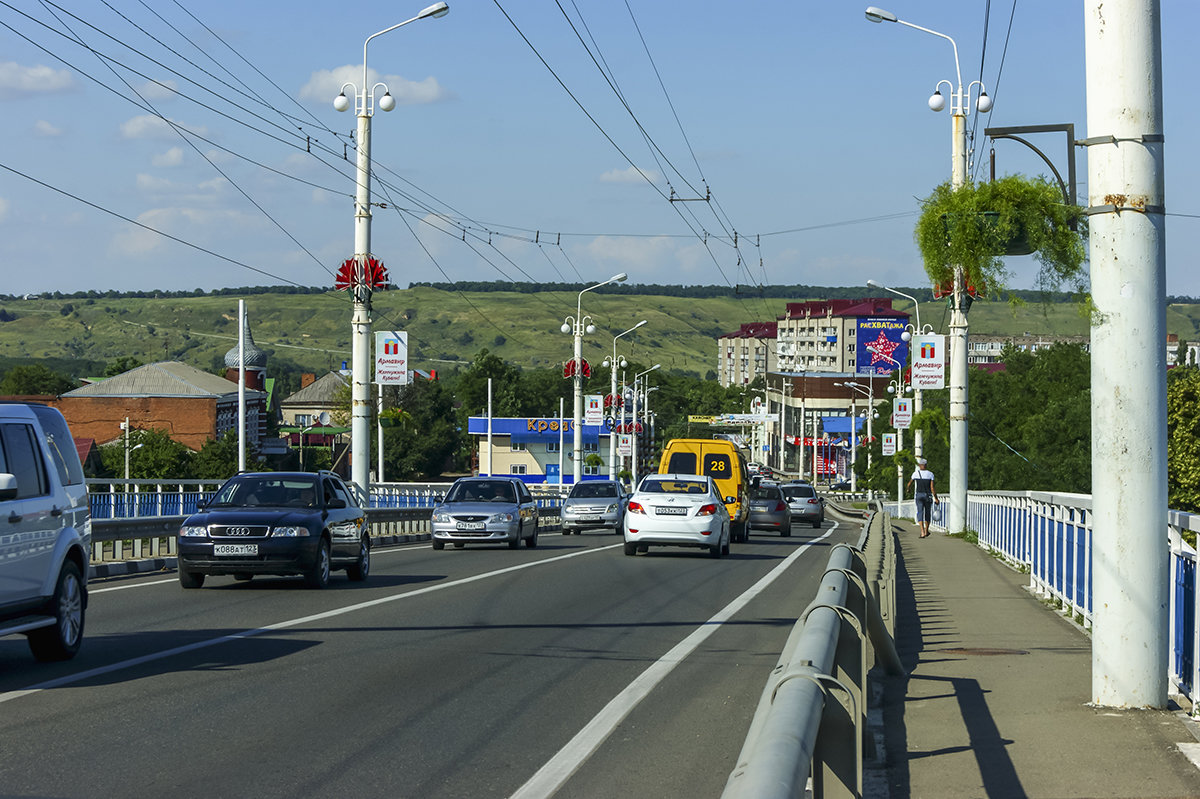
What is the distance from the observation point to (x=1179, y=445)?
66062 millimetres

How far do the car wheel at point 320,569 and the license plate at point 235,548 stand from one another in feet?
2.74

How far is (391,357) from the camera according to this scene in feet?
118

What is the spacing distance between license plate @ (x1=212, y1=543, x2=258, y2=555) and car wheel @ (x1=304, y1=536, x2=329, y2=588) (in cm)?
83

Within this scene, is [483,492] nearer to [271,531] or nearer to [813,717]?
[271,531]

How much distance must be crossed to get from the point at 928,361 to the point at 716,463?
6.55 m

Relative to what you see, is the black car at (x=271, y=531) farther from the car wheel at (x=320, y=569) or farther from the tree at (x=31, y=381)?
the tree at (x=31, y=381)

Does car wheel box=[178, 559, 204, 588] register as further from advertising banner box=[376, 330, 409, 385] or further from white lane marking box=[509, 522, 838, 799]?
advertising banner box=[376, 330, 409, 385]

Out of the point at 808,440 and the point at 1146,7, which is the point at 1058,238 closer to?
the point at 1146,7

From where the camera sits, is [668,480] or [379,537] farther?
[379,537]

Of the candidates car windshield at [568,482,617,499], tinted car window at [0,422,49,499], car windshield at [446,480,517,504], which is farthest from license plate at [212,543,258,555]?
car windshield at [568,482,617,499]

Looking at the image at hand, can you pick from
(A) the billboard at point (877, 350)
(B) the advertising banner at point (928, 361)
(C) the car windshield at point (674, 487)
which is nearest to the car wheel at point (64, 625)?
(C) the car windshield at point (674, 487)

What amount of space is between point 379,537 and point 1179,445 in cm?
4445

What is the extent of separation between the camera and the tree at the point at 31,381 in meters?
145

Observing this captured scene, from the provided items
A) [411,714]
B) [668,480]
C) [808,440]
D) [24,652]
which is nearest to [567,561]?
[668,480]
